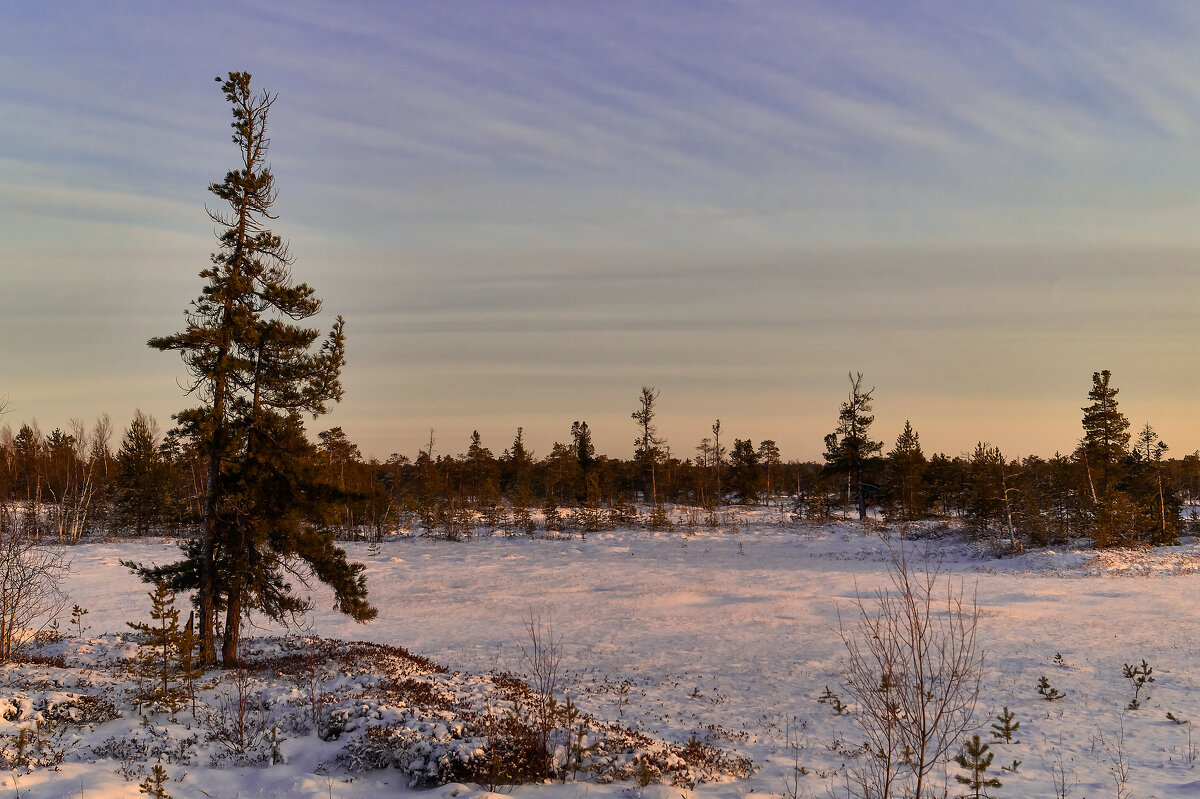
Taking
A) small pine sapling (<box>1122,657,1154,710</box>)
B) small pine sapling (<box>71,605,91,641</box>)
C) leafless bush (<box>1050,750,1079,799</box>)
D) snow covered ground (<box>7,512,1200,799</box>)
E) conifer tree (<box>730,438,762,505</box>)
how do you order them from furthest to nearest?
conifer tree (<box>730,438,762,505</box>)
small pine sapling (<box>71,605,91,641</box>)
small pine sapling (<box>1122,657,1154,710</box>)
snow covered ground (<box>7,512,1200,799</box>)
leafless bush (<box>1050,750,1079,799</box>)

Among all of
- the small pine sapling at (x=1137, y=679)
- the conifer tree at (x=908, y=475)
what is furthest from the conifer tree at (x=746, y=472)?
the small pine sapling at (x=1137, y=679)

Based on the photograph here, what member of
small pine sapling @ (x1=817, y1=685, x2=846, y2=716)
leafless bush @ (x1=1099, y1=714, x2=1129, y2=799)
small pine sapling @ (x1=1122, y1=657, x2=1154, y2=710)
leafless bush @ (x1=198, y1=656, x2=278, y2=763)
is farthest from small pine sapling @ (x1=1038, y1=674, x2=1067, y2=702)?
leafless bush @ (x1=198, y1=656, x2=278, y2=763)

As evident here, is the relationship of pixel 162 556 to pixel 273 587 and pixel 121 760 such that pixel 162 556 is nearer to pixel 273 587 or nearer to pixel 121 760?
pixel 273 587

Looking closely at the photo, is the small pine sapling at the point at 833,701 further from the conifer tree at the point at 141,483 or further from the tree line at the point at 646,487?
the conifer tree at the point at 141,483

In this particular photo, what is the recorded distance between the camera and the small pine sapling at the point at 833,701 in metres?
13.4

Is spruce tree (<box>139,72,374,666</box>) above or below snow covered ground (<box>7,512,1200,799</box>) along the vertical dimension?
above

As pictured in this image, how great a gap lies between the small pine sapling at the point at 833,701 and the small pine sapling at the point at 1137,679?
5.30 m

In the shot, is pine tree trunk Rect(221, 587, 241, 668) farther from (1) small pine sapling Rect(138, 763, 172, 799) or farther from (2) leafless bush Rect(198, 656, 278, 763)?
(1) small pine sapling Rect(138, 763, 172, 799)

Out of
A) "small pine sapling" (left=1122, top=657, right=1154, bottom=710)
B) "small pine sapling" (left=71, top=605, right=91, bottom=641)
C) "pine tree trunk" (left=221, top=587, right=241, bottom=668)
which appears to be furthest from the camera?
"small pine sapling" (left=71, top=605, right=91, bottom=641)

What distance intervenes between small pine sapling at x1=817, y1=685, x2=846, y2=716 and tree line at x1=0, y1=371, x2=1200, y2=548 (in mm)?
10137

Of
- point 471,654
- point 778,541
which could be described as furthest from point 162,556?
point 778,541

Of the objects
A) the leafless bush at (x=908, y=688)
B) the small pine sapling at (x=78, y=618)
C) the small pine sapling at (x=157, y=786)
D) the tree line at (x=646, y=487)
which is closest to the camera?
the leafless bush at (x=908, y=688)

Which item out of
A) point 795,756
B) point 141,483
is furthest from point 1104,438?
point 141,483

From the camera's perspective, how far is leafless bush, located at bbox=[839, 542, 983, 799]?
6090 millimetres
